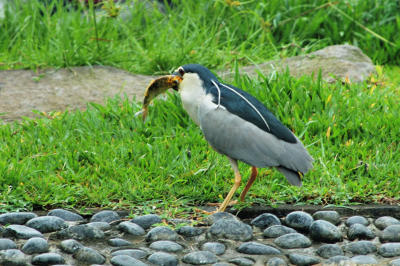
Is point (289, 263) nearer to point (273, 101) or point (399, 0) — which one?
point (273, 101)

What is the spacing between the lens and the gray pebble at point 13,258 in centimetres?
280

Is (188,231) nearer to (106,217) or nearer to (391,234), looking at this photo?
(106,217)

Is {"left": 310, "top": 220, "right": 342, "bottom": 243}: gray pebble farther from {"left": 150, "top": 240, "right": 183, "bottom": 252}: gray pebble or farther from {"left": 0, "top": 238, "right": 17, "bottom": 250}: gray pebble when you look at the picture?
{"left": 0, "top": 238, "right": 17, "bottom": 250}: gray pebble

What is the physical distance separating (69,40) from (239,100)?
2.75m

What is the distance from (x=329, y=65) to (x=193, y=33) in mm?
1357

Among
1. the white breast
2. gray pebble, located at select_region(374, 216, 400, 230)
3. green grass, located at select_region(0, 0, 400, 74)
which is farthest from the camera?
green grass, located at select_region(0, 0, 400, 74)

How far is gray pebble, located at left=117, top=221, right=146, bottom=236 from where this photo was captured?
316 centimetres

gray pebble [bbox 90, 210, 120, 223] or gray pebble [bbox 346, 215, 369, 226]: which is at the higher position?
gray pebble [bbox 90, 210, 120, 223]

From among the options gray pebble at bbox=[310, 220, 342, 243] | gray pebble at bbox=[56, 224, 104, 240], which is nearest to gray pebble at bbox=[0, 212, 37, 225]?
gray pebble at bbox=[56, 224, 104, 240]

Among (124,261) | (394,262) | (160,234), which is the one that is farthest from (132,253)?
(394,262)

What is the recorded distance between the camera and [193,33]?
6.06 meters

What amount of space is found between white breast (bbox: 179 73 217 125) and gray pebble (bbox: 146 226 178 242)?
2.20ft

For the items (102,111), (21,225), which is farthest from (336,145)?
(21,225)

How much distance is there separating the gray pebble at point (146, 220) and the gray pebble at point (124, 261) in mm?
437
